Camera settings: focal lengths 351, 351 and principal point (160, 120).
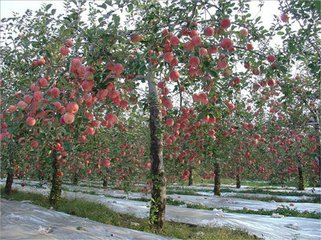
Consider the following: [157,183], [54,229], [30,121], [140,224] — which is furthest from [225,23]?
[140,224]

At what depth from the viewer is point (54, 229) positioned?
230 inches

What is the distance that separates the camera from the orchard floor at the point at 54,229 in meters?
5.39

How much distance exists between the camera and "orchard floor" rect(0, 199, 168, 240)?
5391 mm

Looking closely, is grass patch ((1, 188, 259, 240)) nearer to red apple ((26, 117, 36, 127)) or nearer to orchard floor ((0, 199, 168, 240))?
orchard floor ((0, 199, 168, 240))

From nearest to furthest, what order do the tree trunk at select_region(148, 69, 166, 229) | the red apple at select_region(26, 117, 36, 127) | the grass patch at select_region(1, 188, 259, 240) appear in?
the red apple at select_region(26, 117, 36, 127), the grass patch at select_region(1, 188, 259, 240), the tree trunk at select_region(148, 69, 166, 229)

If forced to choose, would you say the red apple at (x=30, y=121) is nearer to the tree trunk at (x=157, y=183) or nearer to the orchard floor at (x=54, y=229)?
the orchard floor at (x=54, y=229)

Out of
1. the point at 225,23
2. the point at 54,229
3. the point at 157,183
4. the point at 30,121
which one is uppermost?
the point at 225,23

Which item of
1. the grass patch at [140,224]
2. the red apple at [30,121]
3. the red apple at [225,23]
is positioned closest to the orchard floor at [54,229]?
the grass patch at [140,224]

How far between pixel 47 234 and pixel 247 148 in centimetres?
584

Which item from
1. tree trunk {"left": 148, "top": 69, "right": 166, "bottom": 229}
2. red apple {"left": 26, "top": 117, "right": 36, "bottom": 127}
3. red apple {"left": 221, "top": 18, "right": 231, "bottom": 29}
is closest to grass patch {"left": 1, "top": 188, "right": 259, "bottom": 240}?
tree trunk {"left": 148, "top": 69, "right": 166, "bottom": 229}

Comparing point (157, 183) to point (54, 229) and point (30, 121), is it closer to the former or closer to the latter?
point (54, 229)

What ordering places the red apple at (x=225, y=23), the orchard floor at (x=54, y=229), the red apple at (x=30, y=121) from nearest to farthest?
1. the red apple at (x=30, y=121)
2. the red apple at (x=225, y=23)
3. the orchard floor at (x=54, y=229)

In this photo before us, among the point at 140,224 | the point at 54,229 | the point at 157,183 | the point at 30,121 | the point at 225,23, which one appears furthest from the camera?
the point at 140,224

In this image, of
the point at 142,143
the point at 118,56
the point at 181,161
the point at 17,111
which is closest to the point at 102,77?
the point at 118,56
